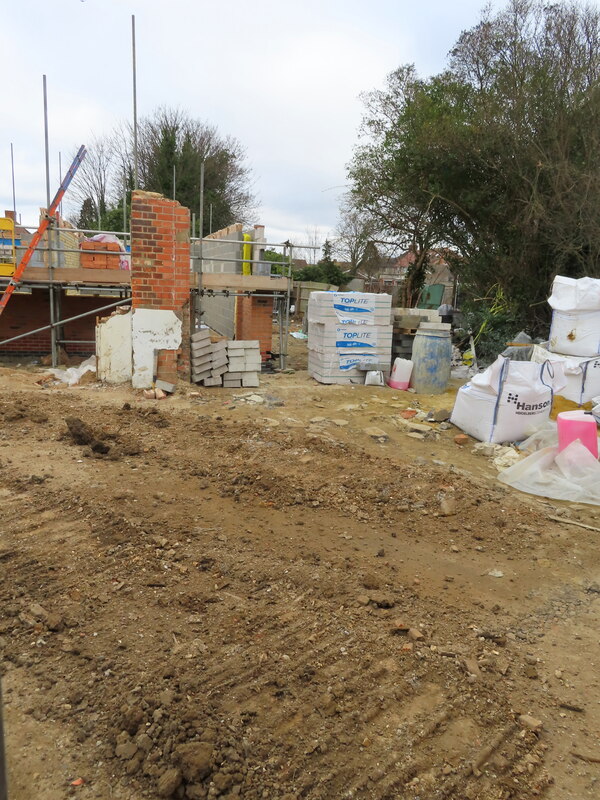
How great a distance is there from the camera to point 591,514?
15.5ft

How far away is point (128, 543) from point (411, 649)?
1.72 metres

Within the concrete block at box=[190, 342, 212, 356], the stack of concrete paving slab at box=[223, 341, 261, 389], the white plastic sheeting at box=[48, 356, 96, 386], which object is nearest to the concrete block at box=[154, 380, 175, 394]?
the concrete block at box=[190, 342, 212, 356]

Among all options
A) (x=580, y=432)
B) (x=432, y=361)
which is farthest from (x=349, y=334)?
→ (x=580, y=432)

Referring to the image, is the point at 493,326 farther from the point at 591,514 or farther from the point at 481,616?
the point at 481,616

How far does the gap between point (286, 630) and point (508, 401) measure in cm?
478

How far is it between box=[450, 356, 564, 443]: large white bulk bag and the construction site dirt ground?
1.71 metres

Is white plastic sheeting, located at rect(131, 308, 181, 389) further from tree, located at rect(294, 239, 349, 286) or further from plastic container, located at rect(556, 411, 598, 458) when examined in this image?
tree, located at rect(294, 239, 349, 286)

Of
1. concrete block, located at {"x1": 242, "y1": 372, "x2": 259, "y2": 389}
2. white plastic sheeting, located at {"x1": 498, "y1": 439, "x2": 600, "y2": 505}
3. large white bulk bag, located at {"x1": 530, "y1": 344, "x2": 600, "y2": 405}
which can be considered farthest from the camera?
concrete block, located at {"x1": 242, "y1": 372, "x2": 259, "y2": 389}

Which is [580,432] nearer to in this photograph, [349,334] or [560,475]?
[560,475]

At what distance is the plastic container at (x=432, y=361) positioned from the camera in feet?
31.3

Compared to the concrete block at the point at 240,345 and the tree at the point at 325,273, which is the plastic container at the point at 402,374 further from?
the tree at the point at 325,273

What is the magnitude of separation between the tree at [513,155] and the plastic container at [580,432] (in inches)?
238

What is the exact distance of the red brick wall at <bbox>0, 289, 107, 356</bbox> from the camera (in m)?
11.5

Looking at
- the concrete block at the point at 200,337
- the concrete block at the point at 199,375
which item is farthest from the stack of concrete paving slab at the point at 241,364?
the concrete block at the point at 200,337
